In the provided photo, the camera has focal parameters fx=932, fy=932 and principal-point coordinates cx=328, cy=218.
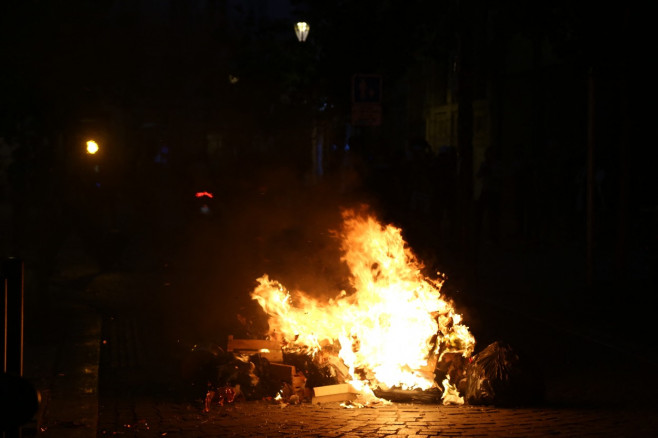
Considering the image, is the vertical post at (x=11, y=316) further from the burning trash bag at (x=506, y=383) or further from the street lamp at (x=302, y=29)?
the street lamp at (x=302, y=29)

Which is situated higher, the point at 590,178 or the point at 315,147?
the point at 315,147

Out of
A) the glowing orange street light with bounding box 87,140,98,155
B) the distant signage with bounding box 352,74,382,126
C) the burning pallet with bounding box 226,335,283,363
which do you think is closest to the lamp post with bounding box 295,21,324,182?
the distant signage with bounding box 352,74,382,126

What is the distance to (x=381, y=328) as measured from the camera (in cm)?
735

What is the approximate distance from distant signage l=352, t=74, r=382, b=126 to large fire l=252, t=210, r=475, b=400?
11.1 m

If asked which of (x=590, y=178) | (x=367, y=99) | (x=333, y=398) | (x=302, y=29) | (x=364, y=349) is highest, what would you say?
(x=302, y=29)

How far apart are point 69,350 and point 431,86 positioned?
24.6 m

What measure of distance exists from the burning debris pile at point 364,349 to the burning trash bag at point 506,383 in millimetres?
28

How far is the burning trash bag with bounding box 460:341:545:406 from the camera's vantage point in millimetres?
6391

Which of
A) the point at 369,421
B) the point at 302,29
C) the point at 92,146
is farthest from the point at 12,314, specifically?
the point at 302,29

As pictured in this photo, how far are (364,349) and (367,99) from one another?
12.5 meters

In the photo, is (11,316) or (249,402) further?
(249,402)

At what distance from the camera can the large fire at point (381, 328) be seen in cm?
706

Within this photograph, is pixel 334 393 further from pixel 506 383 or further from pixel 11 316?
pixel 11 316

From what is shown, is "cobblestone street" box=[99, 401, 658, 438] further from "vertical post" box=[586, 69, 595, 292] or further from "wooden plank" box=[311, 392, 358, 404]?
"vertical post" box=[586, 69, 595, 292]
